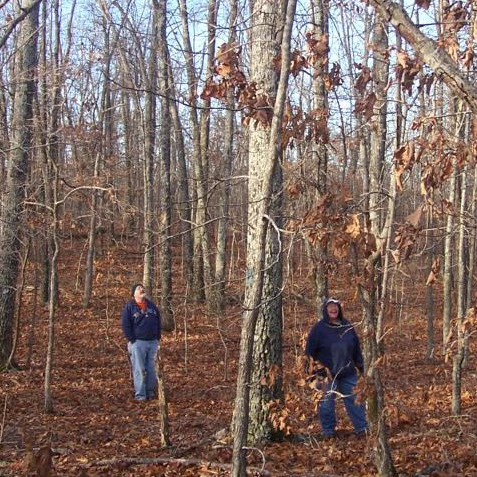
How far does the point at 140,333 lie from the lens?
913 cm

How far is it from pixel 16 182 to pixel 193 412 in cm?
461

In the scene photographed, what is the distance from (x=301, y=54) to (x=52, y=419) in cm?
575

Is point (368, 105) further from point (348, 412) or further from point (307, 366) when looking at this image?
point (348, 412)

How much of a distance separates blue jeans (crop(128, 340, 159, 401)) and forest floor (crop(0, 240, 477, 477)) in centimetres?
24

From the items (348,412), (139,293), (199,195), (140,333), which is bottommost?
(348,412)

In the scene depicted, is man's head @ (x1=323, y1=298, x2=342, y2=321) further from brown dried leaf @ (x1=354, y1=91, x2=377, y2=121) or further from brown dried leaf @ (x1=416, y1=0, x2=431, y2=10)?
brown dried leaf @ (x1=416, y1=0, x2=431, y2=10)

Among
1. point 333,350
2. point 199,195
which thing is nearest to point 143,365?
point 333,350

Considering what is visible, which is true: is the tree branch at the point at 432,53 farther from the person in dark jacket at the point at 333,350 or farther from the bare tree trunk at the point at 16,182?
the bare tree trunk at the point at 16,182

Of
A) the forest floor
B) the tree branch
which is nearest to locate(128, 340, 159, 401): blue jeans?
the forest floor

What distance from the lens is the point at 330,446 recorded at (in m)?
6.51

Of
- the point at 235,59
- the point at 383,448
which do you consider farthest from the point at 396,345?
the point at 235,59

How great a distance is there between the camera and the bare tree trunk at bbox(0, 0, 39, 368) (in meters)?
10.1

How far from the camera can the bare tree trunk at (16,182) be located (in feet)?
33.2

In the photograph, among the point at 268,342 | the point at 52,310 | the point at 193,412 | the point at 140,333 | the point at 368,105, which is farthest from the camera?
the point at 140,333
